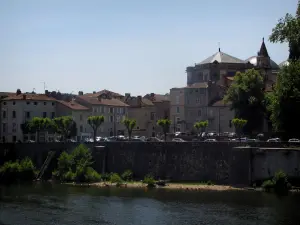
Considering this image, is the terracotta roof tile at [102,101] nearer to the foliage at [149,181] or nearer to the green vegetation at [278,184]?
the foliage at [149,181]

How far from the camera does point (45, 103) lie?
3856 inches

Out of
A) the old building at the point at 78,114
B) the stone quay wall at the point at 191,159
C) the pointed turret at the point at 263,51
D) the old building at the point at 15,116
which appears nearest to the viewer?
the stone quay wall at the point at 191,159

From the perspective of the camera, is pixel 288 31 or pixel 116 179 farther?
pixel 116 179

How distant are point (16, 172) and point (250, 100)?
30.6m

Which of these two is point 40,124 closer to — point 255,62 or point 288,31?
point 255,62

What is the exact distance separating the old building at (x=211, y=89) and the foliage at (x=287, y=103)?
829 inches

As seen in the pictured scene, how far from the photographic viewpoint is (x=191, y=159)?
67750 mm

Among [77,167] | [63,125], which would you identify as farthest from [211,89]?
[77,167]

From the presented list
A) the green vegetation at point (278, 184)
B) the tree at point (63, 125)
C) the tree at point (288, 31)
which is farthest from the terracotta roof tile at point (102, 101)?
the tree at point (288, 31)

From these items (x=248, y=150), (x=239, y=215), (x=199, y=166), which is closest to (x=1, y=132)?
(x=199, y=166)

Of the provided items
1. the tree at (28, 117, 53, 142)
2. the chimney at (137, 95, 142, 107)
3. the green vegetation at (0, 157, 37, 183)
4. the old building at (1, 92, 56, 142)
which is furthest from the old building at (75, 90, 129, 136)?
the green vegetation at (0, 157, 37, 183)

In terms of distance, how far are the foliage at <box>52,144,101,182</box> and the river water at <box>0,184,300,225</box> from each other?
6.63 meters

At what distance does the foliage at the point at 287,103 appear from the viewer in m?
57.6

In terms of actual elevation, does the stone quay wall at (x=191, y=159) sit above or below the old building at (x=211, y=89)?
below
